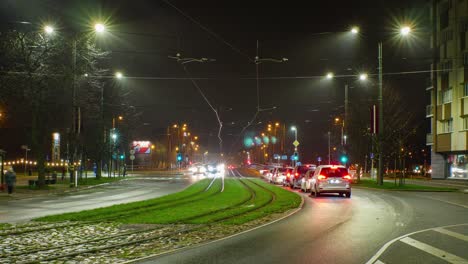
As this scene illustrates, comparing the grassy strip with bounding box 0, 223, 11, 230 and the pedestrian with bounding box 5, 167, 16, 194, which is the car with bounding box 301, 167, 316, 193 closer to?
the pedestrian with bounding box 5, 167, 16, 194

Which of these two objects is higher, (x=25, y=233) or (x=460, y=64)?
(x=460, y=64)

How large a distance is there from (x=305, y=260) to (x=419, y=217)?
9416 mm

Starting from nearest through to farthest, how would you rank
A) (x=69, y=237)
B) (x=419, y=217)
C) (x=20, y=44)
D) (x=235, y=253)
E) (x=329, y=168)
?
(x=235, y=253)
(x=69, y=237)
(x=419, y=217)
(x=329, y=168)
(x=20, y=44)

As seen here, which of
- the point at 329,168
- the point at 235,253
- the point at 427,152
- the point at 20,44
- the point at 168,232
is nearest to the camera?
the point at 235,253

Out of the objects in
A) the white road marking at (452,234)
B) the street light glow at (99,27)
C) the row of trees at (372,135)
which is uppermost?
the street light glow at (99,27)

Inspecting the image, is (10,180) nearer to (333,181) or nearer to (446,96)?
(333,181)

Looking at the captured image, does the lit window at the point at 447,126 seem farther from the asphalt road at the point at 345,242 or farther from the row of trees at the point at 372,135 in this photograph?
the asphalt road at the point at 345,242

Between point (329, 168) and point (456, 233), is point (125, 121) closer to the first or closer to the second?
point (329, 168)

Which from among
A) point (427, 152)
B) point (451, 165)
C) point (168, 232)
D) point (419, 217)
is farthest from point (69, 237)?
point (427, 152)

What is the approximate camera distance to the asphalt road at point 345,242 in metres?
10.8

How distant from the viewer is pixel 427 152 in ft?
345

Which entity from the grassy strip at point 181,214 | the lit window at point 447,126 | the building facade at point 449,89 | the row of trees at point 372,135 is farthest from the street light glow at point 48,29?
the lit window at point 447,126

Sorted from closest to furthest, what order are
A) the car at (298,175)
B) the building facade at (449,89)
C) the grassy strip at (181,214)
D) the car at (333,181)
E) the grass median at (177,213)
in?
1. the grassy strip at (181,214)
2. the grass median at (177,213)
3. the car at (333,181)
4. the car at (298,175)
5. the building facade at (449,89)

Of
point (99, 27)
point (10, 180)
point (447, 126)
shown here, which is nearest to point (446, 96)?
point (447, 126)
